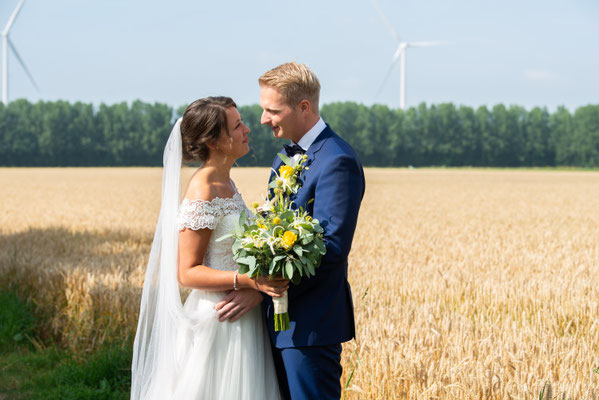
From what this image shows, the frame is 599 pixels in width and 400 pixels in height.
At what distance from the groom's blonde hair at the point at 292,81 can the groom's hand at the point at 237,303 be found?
974 mm

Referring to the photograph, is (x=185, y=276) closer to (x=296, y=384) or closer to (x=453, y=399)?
(x=296, y=384)

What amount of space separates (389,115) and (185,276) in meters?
123

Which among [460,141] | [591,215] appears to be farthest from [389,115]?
[591,215]

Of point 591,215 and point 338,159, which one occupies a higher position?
point 338,159

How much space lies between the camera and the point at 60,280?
24.9ft

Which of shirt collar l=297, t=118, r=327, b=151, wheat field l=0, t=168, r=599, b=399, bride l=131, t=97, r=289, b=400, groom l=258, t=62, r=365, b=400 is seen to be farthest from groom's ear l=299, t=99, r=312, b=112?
wheat field l=0, t=168, r=599, b=399

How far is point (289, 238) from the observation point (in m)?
2.57

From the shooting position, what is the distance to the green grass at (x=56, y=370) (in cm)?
546

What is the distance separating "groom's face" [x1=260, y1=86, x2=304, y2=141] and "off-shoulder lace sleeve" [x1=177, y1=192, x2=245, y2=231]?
19.2 inches

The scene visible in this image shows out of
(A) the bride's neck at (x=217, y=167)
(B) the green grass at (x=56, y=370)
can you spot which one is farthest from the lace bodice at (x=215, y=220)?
(B) the green grass at (x=56, y=370)

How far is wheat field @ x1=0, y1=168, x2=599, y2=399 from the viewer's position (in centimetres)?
398

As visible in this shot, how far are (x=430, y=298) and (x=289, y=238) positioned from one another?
15.2 ft

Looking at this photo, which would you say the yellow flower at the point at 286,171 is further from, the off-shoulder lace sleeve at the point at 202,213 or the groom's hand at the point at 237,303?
the groom's hand at the point at 237,303

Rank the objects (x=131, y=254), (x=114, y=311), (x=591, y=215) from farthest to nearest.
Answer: (x=591, y=215) → (x=131, y=254) → (x=114, y=311)
